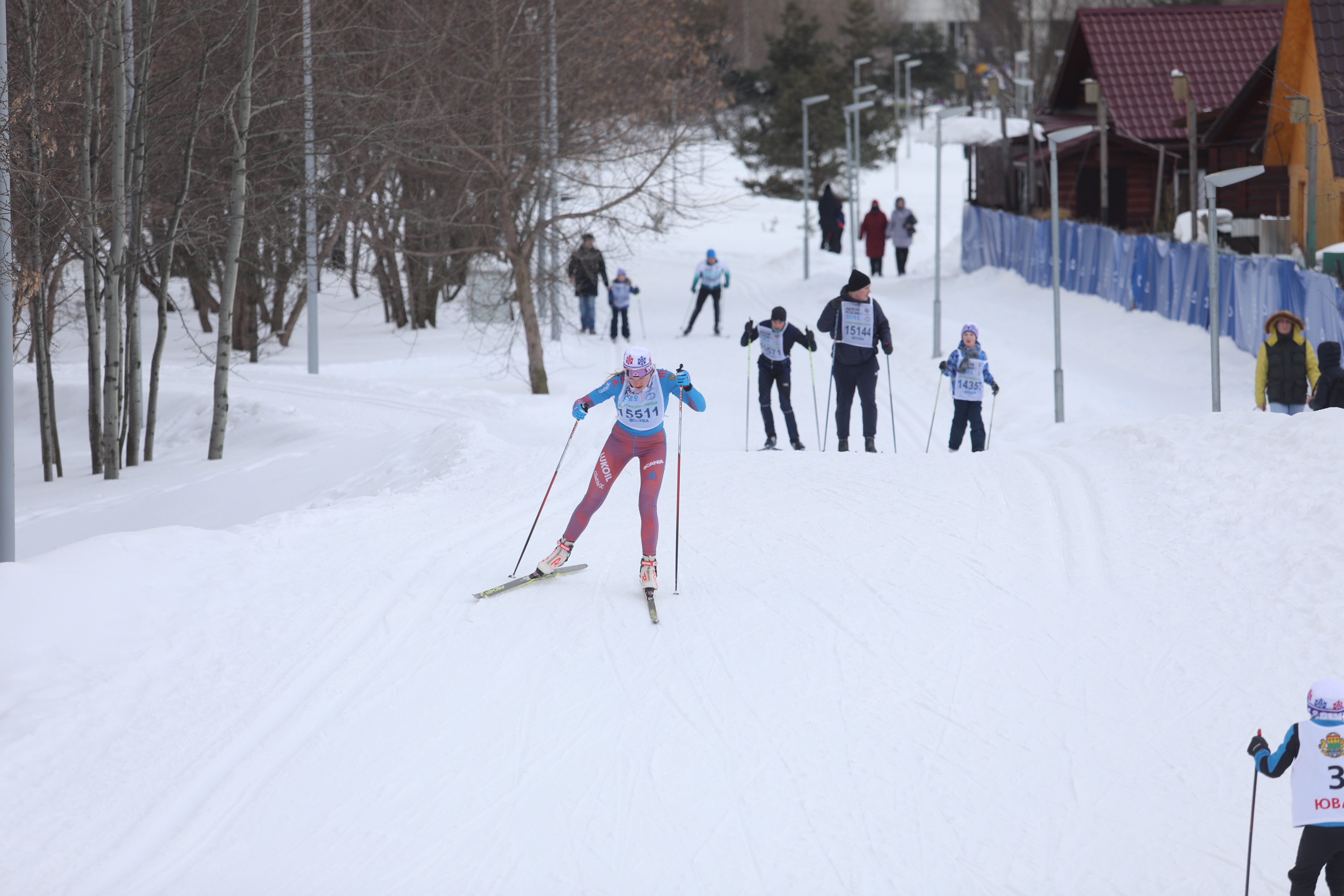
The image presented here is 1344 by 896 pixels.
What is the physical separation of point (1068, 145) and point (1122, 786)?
3032 cm

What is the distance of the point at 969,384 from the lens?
13.4 meters

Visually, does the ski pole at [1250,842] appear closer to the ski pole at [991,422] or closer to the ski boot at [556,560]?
the ski boot at [556,560]

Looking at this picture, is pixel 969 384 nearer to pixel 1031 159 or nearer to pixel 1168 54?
pixel 1031 159

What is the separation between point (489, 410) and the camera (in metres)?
18.2

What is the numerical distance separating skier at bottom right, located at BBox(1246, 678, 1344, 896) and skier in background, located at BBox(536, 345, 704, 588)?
4.31 metres

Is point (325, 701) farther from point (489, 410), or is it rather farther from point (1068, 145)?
point (1068, 145)

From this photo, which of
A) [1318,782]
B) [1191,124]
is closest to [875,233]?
[1191,124]

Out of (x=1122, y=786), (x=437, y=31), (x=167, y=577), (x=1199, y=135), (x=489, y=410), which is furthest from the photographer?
(x=1199, y=135)

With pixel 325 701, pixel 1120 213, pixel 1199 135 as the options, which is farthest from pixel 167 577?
pixel 1120 213

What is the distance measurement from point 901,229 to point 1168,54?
8.78 m

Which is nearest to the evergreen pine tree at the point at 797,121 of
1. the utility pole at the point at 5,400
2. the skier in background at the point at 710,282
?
the skier in background at the point at 710,282

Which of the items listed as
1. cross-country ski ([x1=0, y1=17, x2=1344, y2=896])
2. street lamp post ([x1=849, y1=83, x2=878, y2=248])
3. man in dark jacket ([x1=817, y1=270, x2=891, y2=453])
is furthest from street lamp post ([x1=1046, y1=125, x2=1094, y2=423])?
street lamp post ([x1=849, y1=83, x2=878, y2=248])

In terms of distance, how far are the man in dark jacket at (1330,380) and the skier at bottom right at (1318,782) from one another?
7.58 metres

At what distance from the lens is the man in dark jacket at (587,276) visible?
20984mm
